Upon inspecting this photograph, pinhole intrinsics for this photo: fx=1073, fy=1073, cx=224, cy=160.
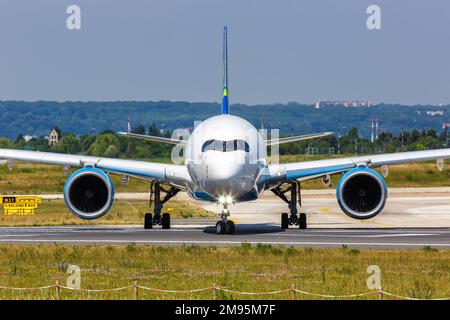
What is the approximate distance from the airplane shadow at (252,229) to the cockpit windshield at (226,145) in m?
6.01

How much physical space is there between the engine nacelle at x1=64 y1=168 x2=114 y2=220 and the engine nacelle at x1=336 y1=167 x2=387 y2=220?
405 inches

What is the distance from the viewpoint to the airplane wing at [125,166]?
48969 millimetres

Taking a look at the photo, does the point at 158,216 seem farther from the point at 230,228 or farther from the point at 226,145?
the point at 226,145

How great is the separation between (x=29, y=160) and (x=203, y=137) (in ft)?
30.6

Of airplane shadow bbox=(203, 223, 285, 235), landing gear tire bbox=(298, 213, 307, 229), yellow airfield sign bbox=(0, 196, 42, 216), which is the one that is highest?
yellow airfield sign bbox=(0, 196, 42, 216)

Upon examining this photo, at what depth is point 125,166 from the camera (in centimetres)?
5003

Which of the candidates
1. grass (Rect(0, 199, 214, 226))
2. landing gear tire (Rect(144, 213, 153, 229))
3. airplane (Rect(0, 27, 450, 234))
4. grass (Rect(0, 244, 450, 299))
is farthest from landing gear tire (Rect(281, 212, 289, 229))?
grass (Rect(0, 244, 450, 299))

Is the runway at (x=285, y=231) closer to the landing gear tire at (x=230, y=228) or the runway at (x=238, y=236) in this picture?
the runway at (x=238, y=236)

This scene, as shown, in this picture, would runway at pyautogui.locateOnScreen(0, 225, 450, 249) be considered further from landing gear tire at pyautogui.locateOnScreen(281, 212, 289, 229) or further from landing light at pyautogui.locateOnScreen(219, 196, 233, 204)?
landing light at pyautogui.locateOnScreen(219, 196, 233, 204)

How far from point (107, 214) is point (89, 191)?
62.8ft

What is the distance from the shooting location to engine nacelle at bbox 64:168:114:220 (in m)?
47.5

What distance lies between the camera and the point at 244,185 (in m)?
45.6

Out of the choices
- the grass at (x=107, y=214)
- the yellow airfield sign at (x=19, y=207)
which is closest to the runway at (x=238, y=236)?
the grass at (x=107, y=214)
